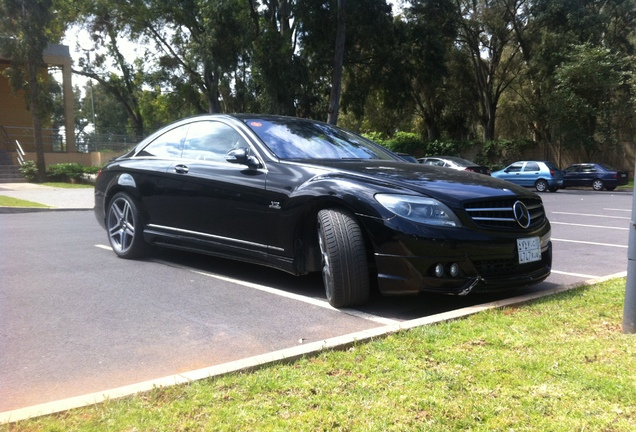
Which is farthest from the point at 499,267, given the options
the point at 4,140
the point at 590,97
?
the point at 4,140

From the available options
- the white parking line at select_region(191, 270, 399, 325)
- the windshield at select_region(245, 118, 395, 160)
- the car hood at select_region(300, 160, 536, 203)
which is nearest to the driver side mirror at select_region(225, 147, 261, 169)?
the windshield at select_region(245, 118, 395, 160)

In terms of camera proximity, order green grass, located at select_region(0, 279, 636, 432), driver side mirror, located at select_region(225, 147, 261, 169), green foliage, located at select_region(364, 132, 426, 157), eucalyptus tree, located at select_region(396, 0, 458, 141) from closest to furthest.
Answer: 1. green grass, located at select_region(0, 279, 636, 432)
2. driver side mirror, located at select_region(225, 147, 261, 169)
3. eucalyptus tree, located at select_region(396, 0, 458, 141)
4. green foliage, located at select_region(364, 132, 426, 157)

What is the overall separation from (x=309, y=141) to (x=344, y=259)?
5.67 feet

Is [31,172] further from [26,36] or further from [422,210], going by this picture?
[422,210]

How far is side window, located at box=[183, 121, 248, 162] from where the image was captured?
576cm

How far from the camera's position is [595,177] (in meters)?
27.0

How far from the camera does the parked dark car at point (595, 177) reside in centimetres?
2664

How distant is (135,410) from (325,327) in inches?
68.2

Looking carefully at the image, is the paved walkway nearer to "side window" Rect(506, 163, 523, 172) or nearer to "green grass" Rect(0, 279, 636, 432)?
"green grass" Rect(0, 279, 636, 432)

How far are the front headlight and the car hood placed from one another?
8 cm

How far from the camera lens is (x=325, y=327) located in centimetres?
423

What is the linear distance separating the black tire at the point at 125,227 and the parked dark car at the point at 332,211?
0.03 metres

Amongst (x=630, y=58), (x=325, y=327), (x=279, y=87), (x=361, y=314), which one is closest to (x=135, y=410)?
(x=325, y=327)

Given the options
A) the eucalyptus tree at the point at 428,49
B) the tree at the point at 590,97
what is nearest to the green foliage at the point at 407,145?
the eucalyptus tree at the point at 428,49
